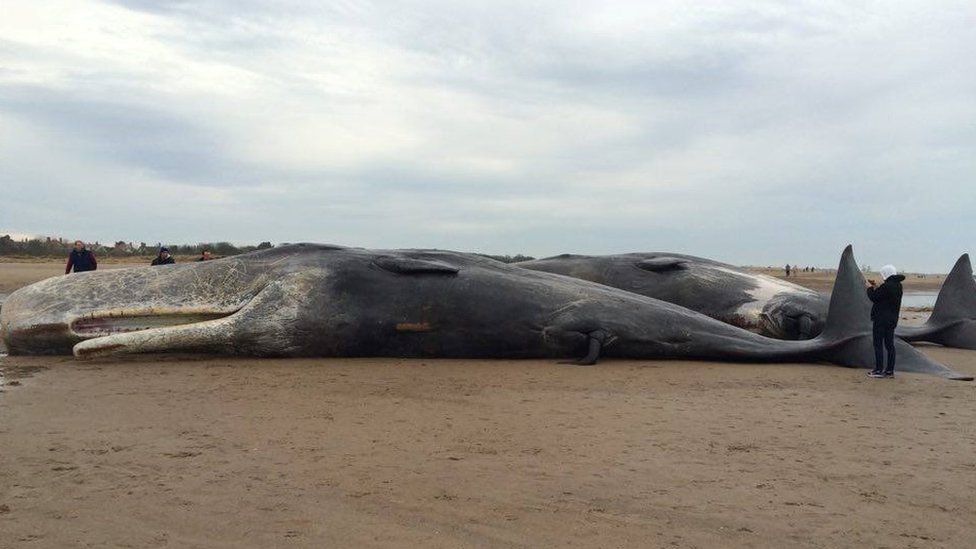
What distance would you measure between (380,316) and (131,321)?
2.93m

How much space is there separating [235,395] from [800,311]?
29.8ft

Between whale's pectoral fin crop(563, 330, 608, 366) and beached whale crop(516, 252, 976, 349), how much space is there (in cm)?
402

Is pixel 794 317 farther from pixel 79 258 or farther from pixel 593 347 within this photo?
pixel 79 258

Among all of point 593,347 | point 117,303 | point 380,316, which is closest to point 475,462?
point 593,347

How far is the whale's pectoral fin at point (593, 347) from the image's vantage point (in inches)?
352

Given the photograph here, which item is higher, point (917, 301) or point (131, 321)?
point (917, 301)

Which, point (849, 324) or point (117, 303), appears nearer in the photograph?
point (117, 303)

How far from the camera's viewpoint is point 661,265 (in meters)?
13.4

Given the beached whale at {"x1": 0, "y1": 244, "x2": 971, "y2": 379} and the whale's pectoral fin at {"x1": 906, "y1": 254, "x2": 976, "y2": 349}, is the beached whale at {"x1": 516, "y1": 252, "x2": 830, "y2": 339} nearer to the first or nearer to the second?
the whale's pectoral fin at {"x1": 906, "y1": 254, "x2": 976, "y2": 349}

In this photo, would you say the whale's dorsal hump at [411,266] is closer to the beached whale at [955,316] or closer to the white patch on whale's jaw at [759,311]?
the white patch on whale's jaw at [759,311]

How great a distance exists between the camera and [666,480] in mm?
4250

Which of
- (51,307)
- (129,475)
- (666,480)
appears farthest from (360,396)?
(51,307)

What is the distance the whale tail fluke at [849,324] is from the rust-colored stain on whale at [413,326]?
4826 millimetres

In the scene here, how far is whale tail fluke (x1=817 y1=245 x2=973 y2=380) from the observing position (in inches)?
364
